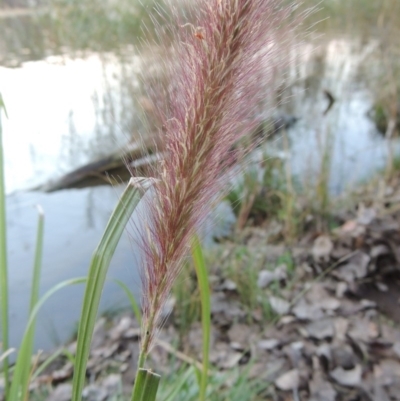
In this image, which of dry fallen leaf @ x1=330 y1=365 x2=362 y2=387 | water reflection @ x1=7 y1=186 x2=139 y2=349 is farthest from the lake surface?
dry fallen leaf @ x1=330 y1=365 x2=362 y2=387

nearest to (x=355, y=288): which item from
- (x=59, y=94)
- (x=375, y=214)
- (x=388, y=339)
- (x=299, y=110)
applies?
(x=388, y=339)

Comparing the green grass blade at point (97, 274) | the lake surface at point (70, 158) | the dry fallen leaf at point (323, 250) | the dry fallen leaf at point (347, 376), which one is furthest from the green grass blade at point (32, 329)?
the dry fallen leaf at point (323, 250)

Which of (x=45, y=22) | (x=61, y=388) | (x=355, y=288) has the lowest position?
(x=61, y=388)

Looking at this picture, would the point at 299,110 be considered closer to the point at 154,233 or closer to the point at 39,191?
the point at 39,191

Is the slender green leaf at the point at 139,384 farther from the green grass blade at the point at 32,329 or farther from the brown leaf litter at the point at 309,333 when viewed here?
the brown leaf litter at the point at 309,333

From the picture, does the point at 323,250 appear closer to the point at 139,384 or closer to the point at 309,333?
the point at 309,333

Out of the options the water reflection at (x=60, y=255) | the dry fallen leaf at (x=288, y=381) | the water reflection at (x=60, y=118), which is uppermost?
the water reflection at (x=60, y=118)
